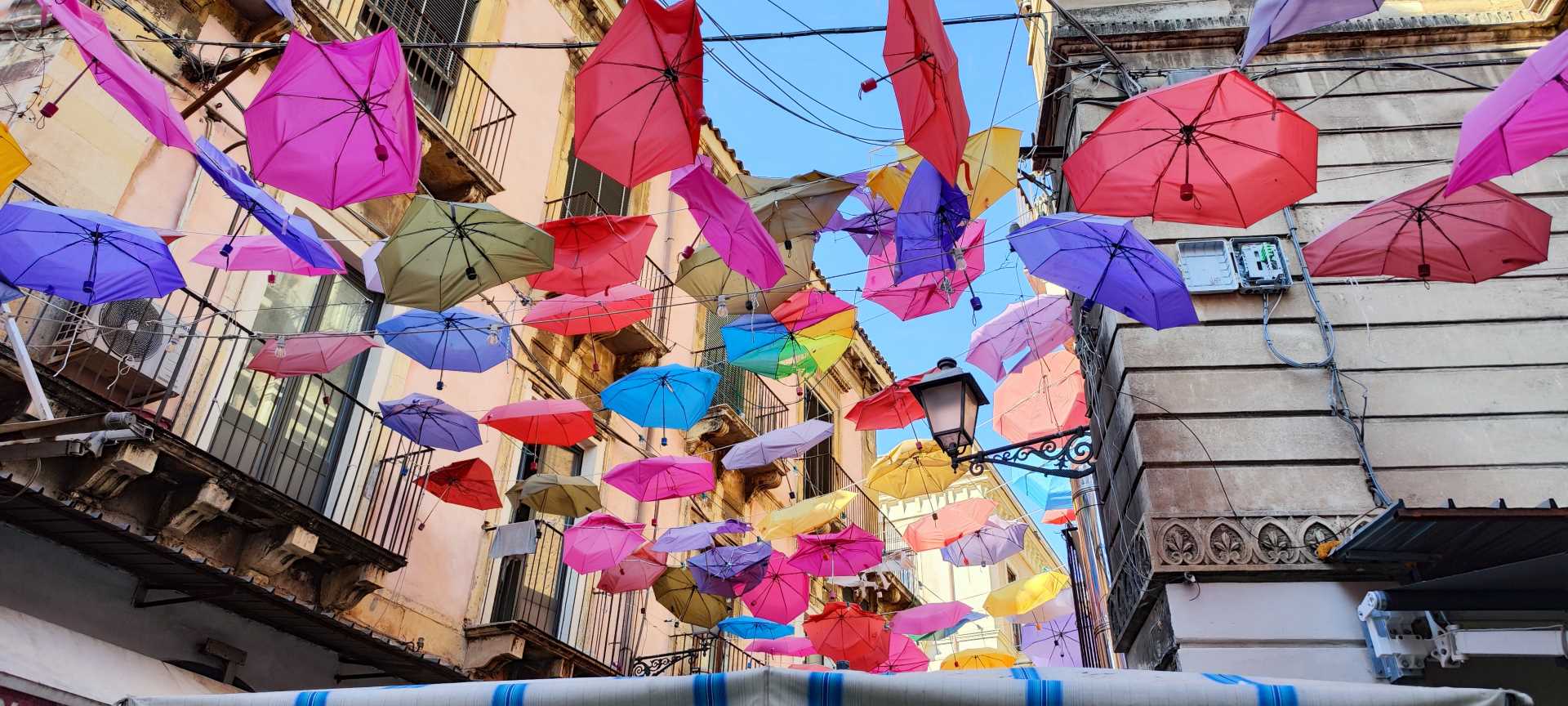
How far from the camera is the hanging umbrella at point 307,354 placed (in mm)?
8297

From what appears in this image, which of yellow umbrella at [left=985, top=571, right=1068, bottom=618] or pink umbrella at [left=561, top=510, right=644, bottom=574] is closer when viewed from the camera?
pink umbrella at [left=561, top=510, right=644, bottom=574]

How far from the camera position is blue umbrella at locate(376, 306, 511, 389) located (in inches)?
353

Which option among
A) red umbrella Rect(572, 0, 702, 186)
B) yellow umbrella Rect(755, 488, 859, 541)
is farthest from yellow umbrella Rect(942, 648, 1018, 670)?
red umbrella Rect(572, 0, 702, 186)

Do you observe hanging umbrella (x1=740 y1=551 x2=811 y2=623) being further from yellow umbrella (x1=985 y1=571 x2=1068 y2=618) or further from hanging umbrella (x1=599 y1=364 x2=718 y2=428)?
yellow umbrella (x1=985 y1=571 x2=1068 y2=618)

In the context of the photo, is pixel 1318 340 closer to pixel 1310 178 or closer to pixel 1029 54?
pixel 1310 178

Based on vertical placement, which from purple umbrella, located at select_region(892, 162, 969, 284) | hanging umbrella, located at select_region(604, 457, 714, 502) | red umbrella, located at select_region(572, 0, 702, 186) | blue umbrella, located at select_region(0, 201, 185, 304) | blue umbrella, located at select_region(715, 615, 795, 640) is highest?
purple umbrella, located at select_region(892, 162, 969, 284)

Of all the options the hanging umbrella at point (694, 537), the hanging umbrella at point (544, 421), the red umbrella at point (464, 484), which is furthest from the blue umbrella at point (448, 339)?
the hanging umbrella at point (694, 537)

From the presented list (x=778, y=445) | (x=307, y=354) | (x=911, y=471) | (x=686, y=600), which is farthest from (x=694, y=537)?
(x=911, y=471)

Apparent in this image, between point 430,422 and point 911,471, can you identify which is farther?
point 911,471

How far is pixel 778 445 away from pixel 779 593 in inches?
103

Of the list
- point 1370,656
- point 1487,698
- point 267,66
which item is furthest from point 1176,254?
point 267,66

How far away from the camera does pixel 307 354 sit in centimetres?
845

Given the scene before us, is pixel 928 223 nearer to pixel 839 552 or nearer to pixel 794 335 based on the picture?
pixel 794 335

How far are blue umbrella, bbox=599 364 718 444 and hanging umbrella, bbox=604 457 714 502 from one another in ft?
1.39
